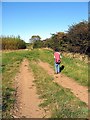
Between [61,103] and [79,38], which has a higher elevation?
[79,38]

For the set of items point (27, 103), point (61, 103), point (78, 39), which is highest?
point (78, 39)

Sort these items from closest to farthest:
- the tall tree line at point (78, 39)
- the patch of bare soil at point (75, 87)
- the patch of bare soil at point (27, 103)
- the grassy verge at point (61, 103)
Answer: the grassy verge at point (61, 103)
the patch of bare soil at point (27, 103)
the patch of bare soil at point (75, 87)
the tall tree line at point (78, 39)

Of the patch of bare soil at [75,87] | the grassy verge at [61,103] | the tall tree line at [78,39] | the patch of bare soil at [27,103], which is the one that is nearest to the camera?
the grassy verge at [61,103]

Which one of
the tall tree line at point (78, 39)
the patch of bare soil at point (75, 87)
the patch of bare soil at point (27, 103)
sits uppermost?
the tall tree line at point (78, 39)

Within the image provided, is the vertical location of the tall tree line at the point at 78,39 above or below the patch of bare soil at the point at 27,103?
above

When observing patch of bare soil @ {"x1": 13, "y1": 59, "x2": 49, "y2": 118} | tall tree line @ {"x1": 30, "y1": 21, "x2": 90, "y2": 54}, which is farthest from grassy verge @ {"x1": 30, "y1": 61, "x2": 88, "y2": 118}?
tall tree line @ {"x1": 30, "y1": 21, "x2": 90, "y2": 54}

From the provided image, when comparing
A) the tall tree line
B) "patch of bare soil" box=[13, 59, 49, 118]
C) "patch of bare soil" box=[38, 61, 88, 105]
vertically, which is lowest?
"patch of bare soil" box=[13, 59, 49, 118]

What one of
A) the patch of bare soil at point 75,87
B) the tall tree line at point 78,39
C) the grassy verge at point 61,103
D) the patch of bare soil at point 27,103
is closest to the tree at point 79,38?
the tall tree line at point 78,39

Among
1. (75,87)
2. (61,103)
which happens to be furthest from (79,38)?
(61,103)

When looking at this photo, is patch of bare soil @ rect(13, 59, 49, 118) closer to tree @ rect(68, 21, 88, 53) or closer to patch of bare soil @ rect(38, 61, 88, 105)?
patch of bare soil @ rect(38, 61, 88, 105)

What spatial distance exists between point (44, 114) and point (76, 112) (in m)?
1.05

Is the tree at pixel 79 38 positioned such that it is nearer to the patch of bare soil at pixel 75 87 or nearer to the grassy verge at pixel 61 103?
the patch of bare soil at pixel 75 87

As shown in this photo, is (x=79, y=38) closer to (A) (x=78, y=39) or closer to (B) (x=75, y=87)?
(A) (x=78, y=39)

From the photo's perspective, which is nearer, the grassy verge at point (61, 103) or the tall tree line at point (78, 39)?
the grassy verge at point (61, 103)
